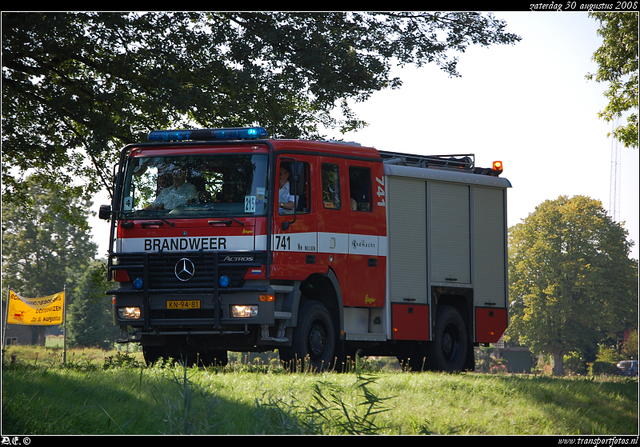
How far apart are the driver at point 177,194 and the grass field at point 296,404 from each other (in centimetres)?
234

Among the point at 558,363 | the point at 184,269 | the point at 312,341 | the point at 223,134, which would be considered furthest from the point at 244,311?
the point at 558,363

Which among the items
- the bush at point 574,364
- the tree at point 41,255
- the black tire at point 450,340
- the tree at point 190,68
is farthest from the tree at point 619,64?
the tree at point 41,255

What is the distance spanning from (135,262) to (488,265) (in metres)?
7.08

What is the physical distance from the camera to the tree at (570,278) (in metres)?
55.9

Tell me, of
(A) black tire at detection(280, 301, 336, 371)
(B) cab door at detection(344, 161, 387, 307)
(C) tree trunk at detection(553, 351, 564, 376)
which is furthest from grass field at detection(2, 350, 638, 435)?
(C) tree trunk at detection(553, 351, 564, 376)

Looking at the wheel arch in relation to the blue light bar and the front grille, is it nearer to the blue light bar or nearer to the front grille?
the front grille

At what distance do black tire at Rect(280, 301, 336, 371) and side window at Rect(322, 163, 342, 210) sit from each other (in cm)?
151

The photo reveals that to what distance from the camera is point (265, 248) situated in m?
11.7

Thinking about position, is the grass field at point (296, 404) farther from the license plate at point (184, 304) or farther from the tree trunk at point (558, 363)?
the tree trunk at point (558, 363)

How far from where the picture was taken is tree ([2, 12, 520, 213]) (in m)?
17.7

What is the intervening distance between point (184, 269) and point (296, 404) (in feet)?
11.1

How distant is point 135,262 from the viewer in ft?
39.8
